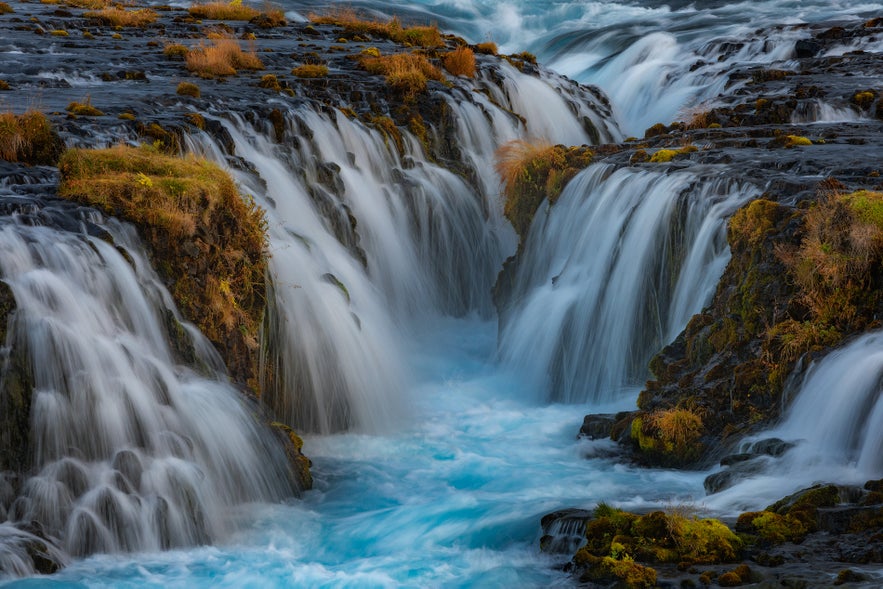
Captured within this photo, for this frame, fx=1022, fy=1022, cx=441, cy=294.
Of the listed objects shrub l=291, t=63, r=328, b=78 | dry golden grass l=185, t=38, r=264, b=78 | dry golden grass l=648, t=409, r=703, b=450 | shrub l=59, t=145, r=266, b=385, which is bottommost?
dry golden grass l=648, t=409, r=703, b=450

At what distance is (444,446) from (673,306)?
3620 mm

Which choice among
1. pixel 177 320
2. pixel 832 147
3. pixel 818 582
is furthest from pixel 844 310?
pixel 177 320

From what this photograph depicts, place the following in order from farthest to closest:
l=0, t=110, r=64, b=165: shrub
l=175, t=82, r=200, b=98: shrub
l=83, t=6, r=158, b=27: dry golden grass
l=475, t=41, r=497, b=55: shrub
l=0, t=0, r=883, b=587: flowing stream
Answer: l=83, t=6, r=158, b=27: dry golden grass < l=475, t=41, r=497, b=55: shrub < l=175, t=82, r=200, b=98: shrub < l=0, t=110, r=64, b=165: shrub < l=0, t=0, r=883, b=587: flowing stream

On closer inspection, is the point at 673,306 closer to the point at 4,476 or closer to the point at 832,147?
the point at 832,147

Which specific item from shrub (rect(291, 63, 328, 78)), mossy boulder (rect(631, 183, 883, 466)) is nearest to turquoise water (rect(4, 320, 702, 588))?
mossy boulder (rect(631, 183, 883, 466))

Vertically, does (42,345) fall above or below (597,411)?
above

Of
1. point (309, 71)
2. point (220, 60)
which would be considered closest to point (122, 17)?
point (220, 60)

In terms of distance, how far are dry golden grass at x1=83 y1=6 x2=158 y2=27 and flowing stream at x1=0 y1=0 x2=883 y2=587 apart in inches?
391

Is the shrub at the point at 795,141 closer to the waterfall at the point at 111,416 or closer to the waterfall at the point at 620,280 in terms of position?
the waterfall at the point at 620,280

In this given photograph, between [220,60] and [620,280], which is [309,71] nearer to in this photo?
[220,60]

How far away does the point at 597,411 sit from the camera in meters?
13.5

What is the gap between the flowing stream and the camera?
9.08 meters

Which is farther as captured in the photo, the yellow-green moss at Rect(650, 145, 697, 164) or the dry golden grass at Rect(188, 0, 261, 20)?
the dry golden grass at Rect(188, 0, 261, 20)

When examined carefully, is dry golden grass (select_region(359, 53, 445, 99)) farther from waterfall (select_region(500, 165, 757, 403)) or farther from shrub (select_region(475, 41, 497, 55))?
waterfall (select_region(500, 165, 757, 403))
